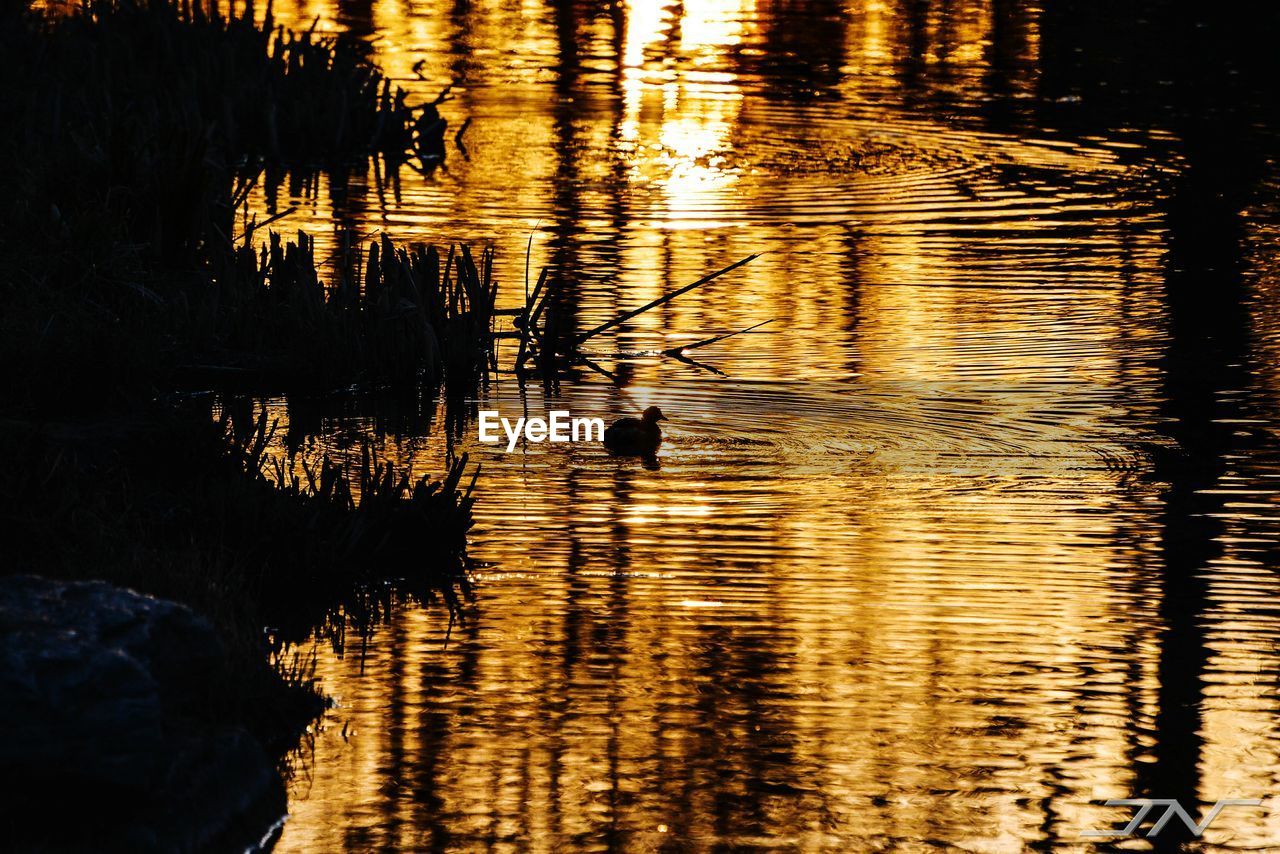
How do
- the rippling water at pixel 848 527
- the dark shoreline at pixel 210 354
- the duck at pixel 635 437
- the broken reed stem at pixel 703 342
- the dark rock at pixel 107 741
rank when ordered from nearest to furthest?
the dark rock at pixel 107 741
the rippling water at pixel 848 527
the dark shoreline at pixel 210 354
the duck at pixel 635 437
the broken reed stem at pixel 703 342

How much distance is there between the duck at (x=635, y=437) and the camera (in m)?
10.0

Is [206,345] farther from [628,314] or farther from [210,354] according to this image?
[628,314]

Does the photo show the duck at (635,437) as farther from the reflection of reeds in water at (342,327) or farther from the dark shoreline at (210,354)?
the reflection of reeds in water at (342,327)

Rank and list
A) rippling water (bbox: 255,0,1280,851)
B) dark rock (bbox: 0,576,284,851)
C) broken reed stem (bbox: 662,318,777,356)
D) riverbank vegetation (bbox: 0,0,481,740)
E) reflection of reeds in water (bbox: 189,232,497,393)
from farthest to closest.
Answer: broken reed stem (bbox: 662,318,777,356) < reflection of reeds in water (bbox: 189,232,497,393) < riverbank vegetation (bbox: 0,0,481,740) < rippling water (bbox: 255,0,1280,851) < dark rock (bbox: 0,576,284,851)

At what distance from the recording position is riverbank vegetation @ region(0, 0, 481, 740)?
782 centimetres

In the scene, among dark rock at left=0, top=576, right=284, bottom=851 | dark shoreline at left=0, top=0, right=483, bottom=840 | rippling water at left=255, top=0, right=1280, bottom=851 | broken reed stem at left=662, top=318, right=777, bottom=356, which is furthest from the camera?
broken reed stem at left=662, top=318, right=777, bottom=356

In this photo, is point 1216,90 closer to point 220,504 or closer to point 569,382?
point 569,382

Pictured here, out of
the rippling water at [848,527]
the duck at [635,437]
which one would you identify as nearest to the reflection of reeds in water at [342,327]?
the rippling water at [848,527]

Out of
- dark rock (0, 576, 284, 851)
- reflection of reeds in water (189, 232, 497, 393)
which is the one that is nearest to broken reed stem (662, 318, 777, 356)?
reflection of reeds in water (189, 232, 497, 393)

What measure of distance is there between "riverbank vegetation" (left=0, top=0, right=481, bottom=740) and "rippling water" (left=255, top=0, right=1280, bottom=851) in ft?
1.22

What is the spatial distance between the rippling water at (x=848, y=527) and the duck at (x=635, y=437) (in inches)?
3.9

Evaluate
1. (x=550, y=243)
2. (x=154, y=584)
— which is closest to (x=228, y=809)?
(x=154, y=584)

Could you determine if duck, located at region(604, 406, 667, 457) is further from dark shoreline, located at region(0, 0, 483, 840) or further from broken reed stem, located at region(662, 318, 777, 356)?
broken reed stem, located at region(662, 318, 777, 356)

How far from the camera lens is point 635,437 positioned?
395 inches
